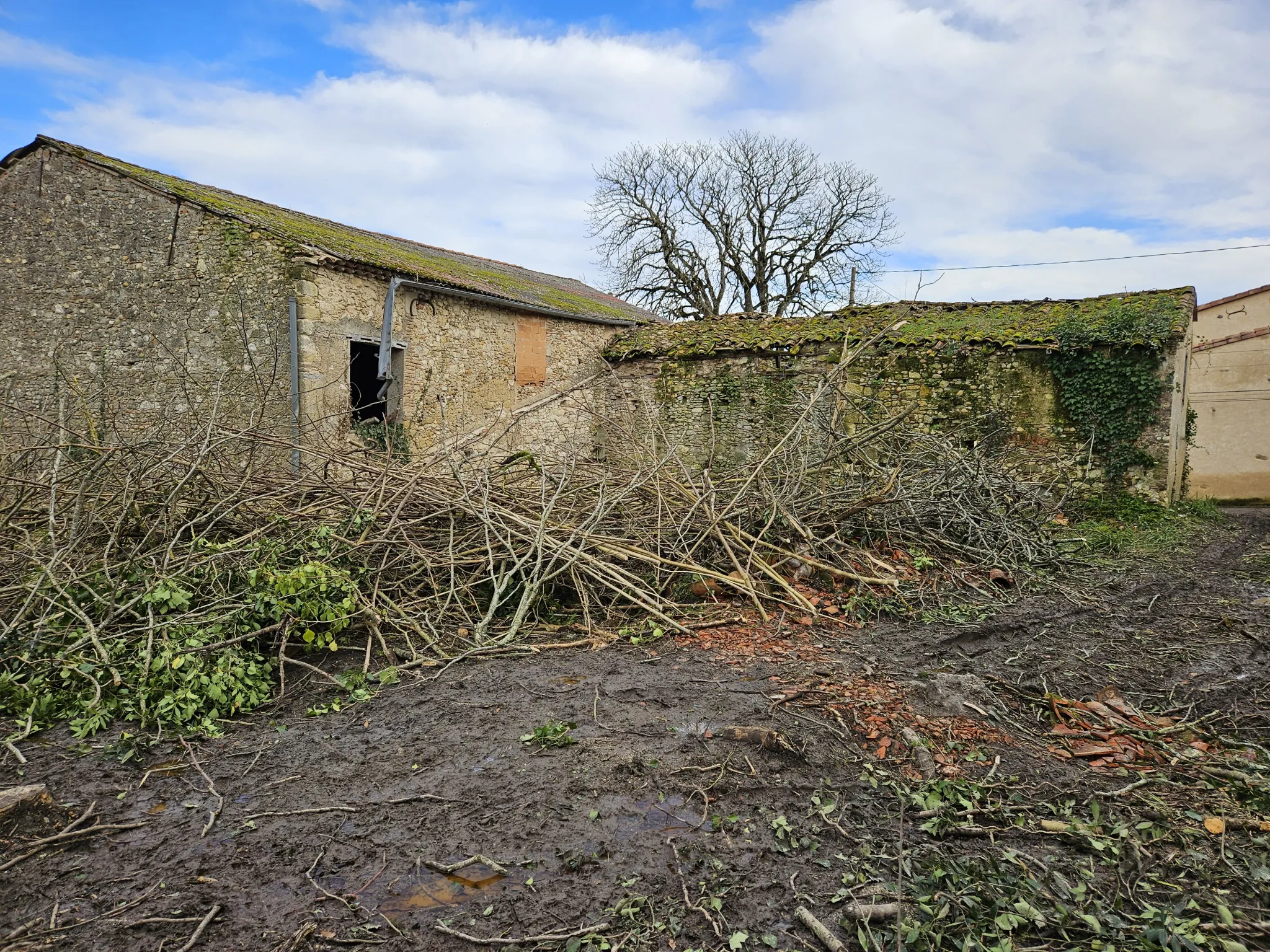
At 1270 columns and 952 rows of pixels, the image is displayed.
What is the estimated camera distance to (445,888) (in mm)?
2490

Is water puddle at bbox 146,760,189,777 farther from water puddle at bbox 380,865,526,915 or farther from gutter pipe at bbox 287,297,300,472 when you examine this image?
gutter pipe at bbox 287,297,300,472

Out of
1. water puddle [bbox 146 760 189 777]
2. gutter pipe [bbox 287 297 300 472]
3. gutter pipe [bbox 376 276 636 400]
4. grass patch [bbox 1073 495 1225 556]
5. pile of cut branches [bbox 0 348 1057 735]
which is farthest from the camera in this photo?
gutter pipe [bbox 376 276 636 400]

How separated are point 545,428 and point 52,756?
9937mm

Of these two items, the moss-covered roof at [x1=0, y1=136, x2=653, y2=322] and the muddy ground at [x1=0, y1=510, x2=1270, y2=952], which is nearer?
the muddy ground at [x1=0, y1=510, x2=1270, y2=952]

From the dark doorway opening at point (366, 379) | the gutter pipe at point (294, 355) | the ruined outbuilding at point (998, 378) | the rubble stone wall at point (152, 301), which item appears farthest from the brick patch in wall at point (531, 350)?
the gutter pipe at point (294, 355)

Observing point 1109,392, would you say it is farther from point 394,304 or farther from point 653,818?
point 653,818

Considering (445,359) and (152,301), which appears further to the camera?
(445,359)

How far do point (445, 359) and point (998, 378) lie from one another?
8.33 meters

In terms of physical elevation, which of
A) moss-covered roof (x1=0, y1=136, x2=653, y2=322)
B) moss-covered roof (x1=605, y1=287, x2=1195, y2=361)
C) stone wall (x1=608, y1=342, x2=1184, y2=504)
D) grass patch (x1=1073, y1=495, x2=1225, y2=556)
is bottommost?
grass patch (x1=1073, y1=495, x2=1225, y2=556)

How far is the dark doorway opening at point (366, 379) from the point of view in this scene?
10.7 meters

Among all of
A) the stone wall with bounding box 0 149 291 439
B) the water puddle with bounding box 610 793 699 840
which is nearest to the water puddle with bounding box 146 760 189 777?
the water puddle with bounding box 610 793 699 840

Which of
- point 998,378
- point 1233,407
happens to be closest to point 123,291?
point 998,378

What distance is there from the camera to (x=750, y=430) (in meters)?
Answer: 12.9

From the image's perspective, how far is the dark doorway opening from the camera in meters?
10.7
